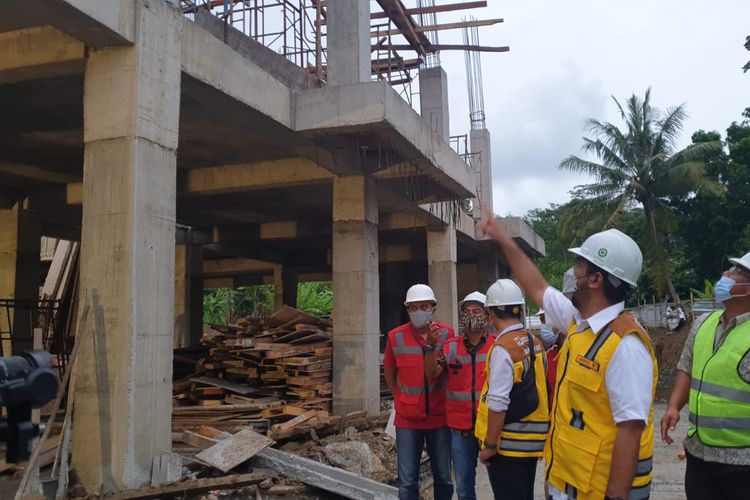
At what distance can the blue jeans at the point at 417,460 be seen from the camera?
5.44 metres

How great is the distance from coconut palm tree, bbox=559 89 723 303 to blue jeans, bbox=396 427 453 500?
22.8m

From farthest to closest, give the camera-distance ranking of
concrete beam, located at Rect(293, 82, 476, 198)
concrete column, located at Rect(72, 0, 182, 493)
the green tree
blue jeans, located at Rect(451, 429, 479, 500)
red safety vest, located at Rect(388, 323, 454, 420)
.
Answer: the green tree → concrete beam, located at Rect(293, 82, 476, 198) → concrete column, located at Rect(72, 0, 182, 493) → red safety vest, located at Rect(388, 323, 454, 420) → blue jeans, located at Rect(451, 429, 479, 500)

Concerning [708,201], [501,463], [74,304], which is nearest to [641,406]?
[501,463]

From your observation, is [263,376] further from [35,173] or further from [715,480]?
[715,480]

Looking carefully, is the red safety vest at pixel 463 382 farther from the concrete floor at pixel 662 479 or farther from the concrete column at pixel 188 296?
the concrete column at pixel 188 296

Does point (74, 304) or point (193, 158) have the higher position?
point (193, 158)

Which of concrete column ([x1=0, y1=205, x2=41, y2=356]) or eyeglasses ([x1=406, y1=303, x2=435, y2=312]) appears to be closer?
eyeglasses ([x1=406, y1=303, x2=435, y2=312])

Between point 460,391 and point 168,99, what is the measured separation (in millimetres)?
3896

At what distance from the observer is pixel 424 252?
69.7ft

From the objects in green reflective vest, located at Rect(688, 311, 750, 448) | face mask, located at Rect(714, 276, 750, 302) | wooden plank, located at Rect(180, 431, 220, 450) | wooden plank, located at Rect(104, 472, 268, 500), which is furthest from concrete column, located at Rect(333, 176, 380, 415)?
green reflective vest, located at Rect(688, 311, 750, 448)

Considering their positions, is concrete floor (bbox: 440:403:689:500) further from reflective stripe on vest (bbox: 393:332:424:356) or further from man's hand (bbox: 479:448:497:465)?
man's hand (bbox: 479:448:497:465)

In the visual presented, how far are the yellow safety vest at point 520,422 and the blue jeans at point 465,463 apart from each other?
107 cm

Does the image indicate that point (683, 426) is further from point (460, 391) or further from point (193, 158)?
point (193, 158)

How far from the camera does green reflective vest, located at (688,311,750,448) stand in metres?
3.49
